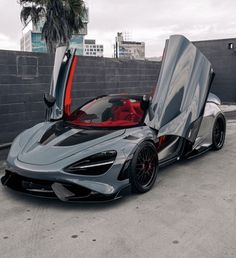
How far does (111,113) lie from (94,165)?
4.09 feet

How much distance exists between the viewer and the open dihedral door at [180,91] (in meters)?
4.57

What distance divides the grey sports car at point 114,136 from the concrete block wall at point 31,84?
268 centimetres

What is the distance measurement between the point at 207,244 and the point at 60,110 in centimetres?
287

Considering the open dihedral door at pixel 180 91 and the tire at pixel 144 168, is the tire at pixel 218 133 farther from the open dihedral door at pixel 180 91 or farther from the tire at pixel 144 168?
the tire at pixel 144 168

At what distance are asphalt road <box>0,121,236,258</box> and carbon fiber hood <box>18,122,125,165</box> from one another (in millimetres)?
506

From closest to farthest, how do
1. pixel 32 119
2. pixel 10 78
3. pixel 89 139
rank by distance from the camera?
pixel 89 139 → pixel 10 78 → pixel 32 119

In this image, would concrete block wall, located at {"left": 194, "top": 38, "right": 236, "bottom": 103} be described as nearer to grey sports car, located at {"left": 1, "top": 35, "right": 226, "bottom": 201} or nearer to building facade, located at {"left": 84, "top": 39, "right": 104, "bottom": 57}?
grey sports car, located at {"left": 1, "top": 35, "right": 226, "bottom": 201}

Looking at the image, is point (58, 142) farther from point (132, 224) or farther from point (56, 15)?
point (56, 15)

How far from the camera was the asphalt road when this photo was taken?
2.88 meters

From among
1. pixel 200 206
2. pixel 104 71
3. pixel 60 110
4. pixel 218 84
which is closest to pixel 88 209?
pixel 200 206

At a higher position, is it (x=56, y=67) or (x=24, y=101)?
(x=56, y=67)

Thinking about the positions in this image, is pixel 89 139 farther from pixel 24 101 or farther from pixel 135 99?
pixel 24 101

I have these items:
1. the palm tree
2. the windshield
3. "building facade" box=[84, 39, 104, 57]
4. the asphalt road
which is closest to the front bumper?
the asphalt road

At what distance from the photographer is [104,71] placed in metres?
9.77
